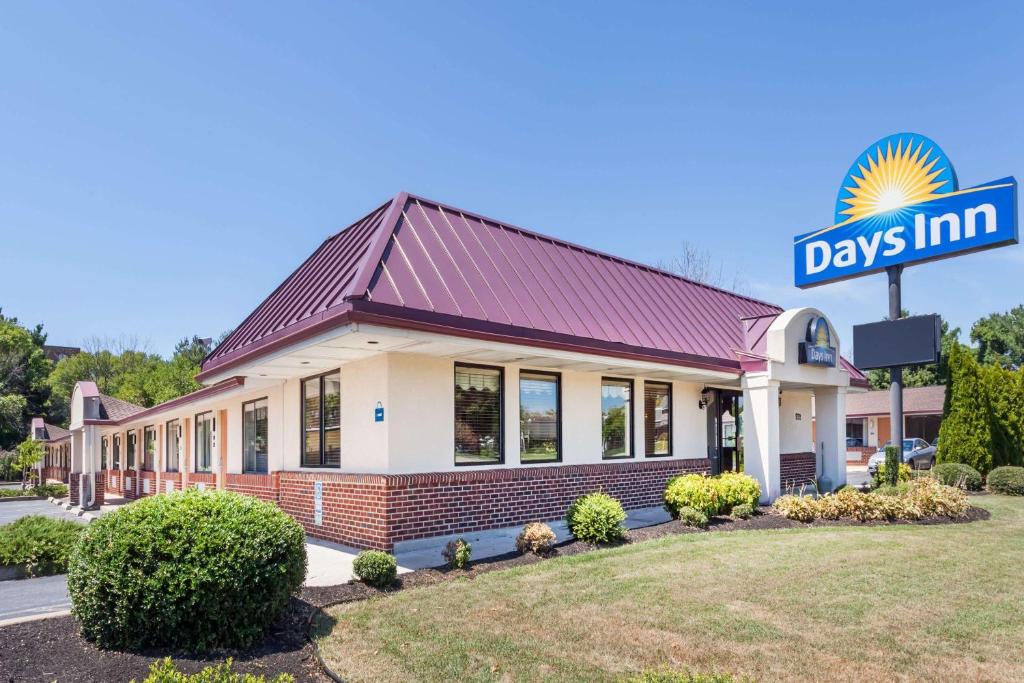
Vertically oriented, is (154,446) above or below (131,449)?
above

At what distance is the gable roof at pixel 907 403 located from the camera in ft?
120

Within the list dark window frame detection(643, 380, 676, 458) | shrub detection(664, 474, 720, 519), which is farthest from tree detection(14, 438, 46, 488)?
shrub detection(664, 474, 720, 519)

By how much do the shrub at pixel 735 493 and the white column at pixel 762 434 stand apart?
6.69ft

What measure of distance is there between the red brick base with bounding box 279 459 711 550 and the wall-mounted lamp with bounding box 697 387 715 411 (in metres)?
2.92

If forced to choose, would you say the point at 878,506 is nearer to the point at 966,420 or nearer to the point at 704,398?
the point at 704,398

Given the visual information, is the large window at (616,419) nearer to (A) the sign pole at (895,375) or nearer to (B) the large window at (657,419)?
(B) the large window at (657,419)

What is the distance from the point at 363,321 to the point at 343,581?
3.28m

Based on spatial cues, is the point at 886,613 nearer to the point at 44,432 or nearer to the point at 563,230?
the point at 563,230

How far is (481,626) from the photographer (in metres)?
6.71

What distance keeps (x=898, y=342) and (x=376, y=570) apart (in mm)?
14764

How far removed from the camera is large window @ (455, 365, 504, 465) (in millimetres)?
11188

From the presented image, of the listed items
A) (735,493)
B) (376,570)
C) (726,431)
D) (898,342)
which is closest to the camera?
(376,570)

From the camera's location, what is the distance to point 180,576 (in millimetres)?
5656

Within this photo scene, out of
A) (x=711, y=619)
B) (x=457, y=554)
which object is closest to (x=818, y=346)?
(x=457, y=554)
